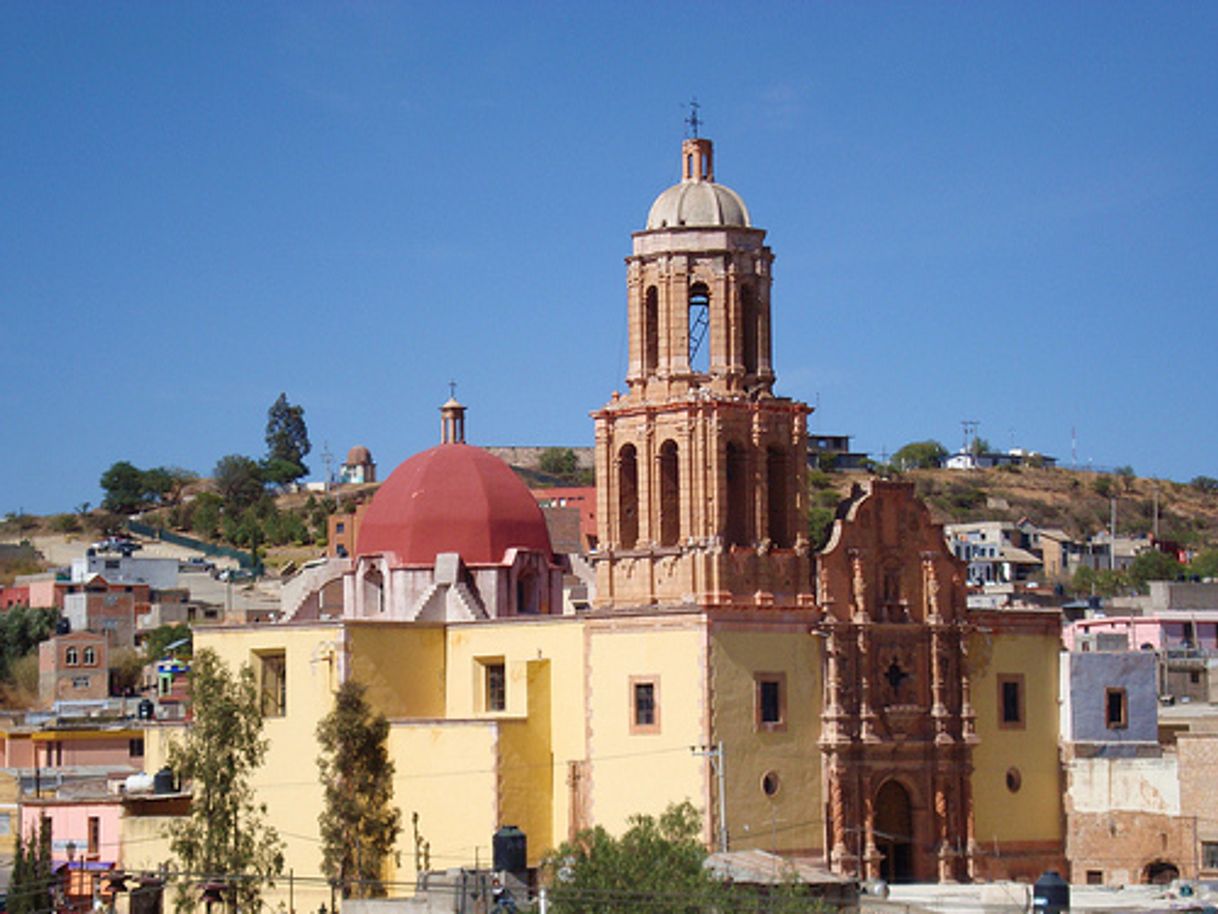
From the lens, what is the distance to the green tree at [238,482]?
165 metres

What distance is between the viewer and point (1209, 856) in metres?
60.2

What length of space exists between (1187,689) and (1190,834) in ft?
67.2

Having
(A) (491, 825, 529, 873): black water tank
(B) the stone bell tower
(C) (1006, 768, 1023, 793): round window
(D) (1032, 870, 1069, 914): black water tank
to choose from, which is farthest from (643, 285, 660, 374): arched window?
(D) (1032, 870, 1069, 914): black water tank

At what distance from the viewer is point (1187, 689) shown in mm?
80438

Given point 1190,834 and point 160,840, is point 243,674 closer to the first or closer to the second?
point 160,840

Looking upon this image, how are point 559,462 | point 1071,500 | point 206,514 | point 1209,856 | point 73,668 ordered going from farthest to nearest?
point 559,462, point 1071,500, point 206,514, point 73,668, point 1209,856

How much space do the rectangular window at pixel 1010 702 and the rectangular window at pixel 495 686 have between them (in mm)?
12212

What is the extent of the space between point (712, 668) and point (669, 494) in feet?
15.6

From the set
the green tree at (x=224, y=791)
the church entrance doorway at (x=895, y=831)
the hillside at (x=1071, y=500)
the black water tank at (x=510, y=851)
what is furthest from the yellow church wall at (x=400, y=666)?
the hillside at (x=1071, y=500)

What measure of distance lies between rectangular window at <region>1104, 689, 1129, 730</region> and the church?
1.92 m

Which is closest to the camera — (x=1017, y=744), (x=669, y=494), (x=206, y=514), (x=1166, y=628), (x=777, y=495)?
(x=669, y=494)

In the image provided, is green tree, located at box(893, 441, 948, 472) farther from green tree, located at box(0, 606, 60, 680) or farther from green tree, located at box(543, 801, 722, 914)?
green tree, located at box(543, 801, 722, 914)

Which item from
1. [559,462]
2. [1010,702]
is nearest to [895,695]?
[1010,702]

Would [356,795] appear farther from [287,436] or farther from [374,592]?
[287,436]
